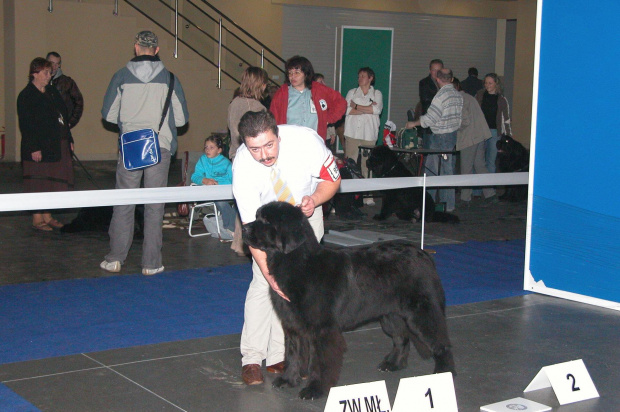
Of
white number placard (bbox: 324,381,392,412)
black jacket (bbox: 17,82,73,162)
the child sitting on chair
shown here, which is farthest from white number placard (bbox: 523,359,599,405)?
black jacket (bbox: 17,82,73,162)

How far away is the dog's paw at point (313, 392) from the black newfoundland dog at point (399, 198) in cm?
587

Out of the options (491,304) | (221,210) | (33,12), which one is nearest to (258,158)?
(491,304)

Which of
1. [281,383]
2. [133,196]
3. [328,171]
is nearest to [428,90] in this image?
[133,196]

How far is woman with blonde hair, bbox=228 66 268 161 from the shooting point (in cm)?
705

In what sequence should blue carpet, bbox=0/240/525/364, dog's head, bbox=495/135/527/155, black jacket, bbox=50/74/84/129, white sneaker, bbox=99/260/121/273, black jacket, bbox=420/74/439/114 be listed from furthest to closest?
black jacket, bbox=420/74/439/114
dog's head, bbox=495/135/527/155
black jacket, bbox=50/74/84/129
white sneaker, bbox=99/260/121/273
blue carpet, bbox=0/240/525/364

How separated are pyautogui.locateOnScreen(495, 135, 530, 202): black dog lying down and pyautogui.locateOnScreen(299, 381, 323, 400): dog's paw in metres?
8.29

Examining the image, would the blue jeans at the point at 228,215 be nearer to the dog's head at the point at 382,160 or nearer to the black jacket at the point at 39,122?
the black jacket at the point at 39,122

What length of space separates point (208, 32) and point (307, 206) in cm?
1165

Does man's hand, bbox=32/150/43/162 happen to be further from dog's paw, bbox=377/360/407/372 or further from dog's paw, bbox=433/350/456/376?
dog's paw, bbox=433/350/456/376

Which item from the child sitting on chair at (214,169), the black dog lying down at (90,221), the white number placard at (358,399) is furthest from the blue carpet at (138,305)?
the black dog lying down at (90,221)

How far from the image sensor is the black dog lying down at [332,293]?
370 centimetres

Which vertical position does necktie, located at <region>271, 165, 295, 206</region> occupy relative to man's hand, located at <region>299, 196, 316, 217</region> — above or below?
above

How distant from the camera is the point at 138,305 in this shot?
568 cm

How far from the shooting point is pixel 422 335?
4.11 metres
